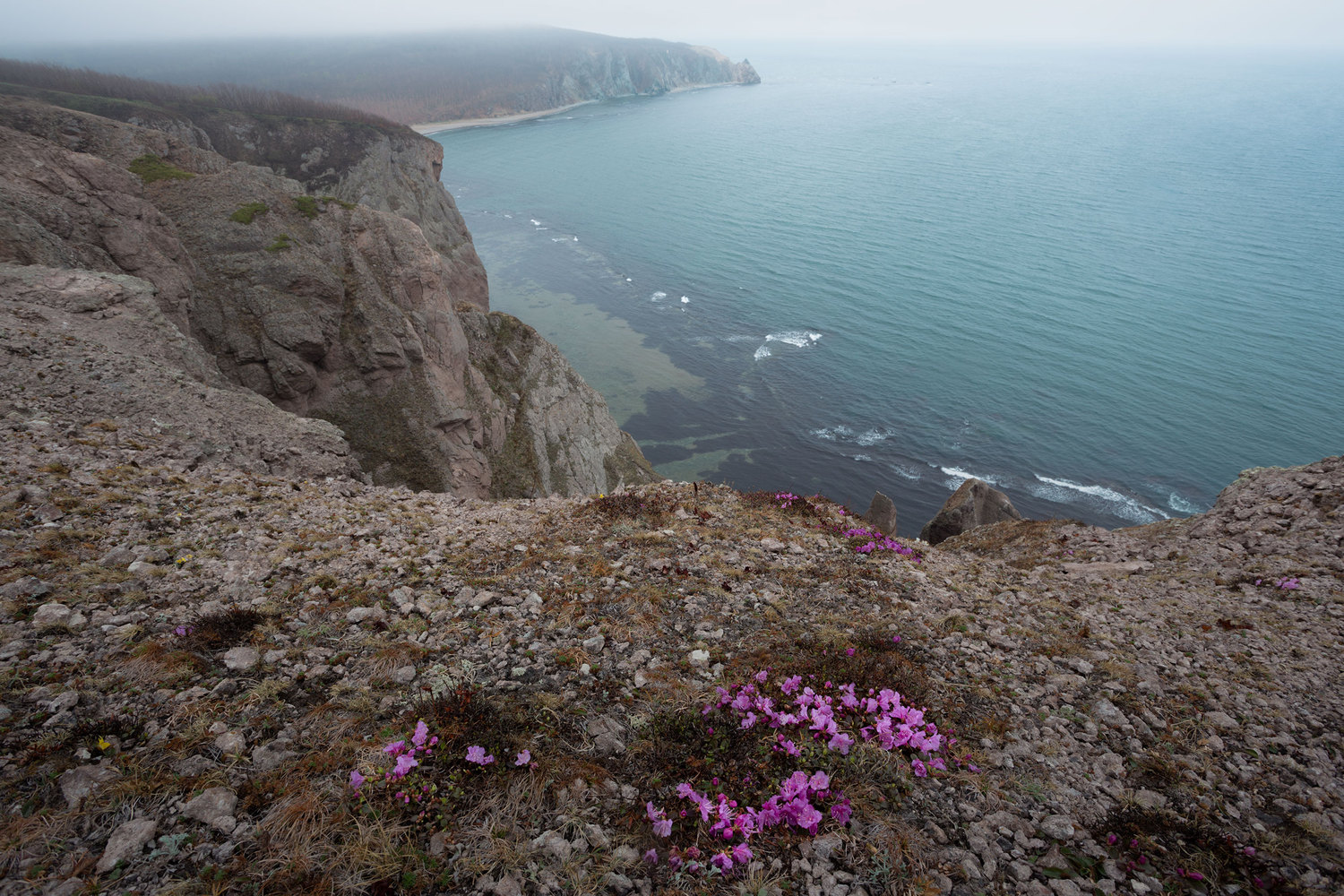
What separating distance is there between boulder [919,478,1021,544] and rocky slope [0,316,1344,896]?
18766mm

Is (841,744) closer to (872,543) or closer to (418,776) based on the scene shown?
(418,776)

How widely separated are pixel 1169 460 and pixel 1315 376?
27575 millimetres

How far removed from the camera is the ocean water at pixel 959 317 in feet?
194

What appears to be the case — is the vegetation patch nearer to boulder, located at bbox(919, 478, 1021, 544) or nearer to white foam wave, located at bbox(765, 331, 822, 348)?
boulder, located at bbox(919, 478, 1021, 544)

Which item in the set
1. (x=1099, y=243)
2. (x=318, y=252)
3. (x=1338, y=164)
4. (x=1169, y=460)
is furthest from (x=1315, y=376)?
(x=1338, y=164)

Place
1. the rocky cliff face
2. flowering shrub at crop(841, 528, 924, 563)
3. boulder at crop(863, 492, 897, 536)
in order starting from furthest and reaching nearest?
1. boulder at crop(863, 492, 897, 536)
2. the rocky cliff face
3. flowering shrub at crop(841, 528, 924, 563)

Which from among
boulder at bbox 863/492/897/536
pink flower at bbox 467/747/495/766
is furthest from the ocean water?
pink flower at bbox 467/747/495/766

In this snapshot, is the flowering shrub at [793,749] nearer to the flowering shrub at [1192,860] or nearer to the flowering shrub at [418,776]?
the flowering shrub at [1192,860]

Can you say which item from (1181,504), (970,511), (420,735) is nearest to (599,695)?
(420,735)

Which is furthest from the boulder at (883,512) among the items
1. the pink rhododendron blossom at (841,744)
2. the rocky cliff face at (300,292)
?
the pink rhododendron blossom at (841,744)

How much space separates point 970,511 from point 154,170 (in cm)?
4566

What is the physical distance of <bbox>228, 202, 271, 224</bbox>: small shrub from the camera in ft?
96.9

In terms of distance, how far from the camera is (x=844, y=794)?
20.7 ft

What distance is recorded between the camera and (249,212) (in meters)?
29.9
